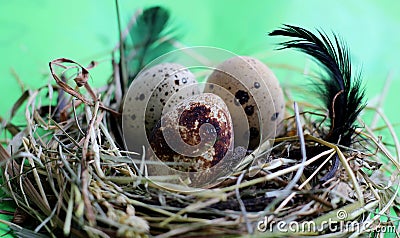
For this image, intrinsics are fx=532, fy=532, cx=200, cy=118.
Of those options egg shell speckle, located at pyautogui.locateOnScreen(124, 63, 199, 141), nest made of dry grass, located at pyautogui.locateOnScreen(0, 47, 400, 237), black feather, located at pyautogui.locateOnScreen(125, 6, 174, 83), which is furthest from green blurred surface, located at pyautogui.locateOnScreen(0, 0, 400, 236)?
nest made of dry grass, located at pyautogui.locateOnScreen(0, 47, 400, 237)

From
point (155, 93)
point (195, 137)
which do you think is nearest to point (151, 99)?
point (155, 93)

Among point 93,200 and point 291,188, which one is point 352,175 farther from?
point 93,200

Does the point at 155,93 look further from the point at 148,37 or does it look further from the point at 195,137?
the point at 148,37

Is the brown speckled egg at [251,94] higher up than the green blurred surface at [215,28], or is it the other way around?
the green blurred surface at [215,28]

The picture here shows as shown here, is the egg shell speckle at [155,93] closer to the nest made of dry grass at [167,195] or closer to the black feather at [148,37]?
the nest made of dry grass at [167,195]

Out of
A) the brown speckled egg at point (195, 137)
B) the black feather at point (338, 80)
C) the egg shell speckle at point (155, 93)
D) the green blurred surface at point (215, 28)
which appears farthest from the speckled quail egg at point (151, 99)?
the green blurred surface at point (215, 28)

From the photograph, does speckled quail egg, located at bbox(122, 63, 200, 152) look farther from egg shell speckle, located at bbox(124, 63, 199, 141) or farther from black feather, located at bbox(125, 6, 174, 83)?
black feather, located at bbox(125, 6, 174, 83)

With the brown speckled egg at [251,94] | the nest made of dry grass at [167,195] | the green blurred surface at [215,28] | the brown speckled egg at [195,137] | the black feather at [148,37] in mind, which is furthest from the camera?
the green blurred surface at [215,28]
